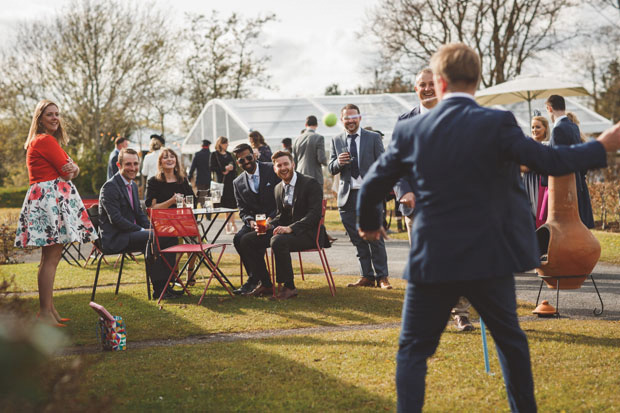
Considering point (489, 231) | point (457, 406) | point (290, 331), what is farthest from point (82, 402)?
point (290, 331)

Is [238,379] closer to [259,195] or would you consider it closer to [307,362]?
[307,362]

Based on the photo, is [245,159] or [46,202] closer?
[46,202]

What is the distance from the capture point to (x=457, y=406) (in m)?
3.78

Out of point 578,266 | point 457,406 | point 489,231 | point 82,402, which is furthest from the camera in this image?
point 578,266

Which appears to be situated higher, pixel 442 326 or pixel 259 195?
pixel 259 195

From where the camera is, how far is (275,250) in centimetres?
730

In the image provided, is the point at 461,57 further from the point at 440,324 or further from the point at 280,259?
the point at 280,259

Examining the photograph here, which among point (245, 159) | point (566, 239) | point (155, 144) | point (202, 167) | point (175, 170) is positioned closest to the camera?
point (566, 239)

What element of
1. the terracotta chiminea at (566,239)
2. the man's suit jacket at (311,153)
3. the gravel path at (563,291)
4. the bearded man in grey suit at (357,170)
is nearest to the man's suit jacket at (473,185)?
the terracotta chiminea at (566,239)

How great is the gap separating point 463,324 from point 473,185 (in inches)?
127

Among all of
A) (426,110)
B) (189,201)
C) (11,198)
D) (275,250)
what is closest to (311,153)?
(189,201)

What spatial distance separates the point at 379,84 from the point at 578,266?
133 feet

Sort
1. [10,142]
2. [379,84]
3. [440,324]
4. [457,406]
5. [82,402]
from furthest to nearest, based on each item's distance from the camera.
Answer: [379,84] → [10,142] → [457,406] → [440,324] → [82,402]

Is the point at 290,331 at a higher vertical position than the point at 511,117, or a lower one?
lower
